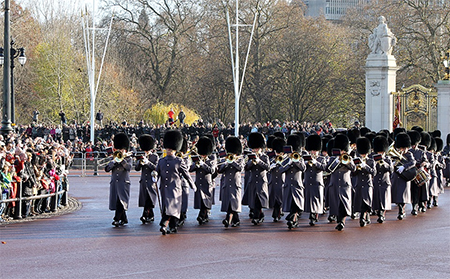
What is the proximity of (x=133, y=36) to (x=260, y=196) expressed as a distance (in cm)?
4215

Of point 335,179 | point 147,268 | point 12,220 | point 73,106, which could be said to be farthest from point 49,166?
point 73,106

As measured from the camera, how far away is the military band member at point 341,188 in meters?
13.5

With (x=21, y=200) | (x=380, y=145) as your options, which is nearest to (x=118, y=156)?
(x=21, y=200)

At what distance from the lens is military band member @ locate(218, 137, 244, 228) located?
13.8m

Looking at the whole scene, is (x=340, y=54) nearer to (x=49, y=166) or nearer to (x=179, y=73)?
(x=179, y=73)

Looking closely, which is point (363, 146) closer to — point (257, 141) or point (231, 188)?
point (257, 141)

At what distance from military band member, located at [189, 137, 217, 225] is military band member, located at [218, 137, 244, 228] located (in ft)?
1.50

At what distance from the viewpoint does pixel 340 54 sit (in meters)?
46.7

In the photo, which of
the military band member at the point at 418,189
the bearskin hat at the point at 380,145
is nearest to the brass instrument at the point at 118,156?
the bearskin hat at the point at 380,145

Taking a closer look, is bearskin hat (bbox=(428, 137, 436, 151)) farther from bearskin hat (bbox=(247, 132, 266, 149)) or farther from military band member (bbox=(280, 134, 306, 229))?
military band member (bbox=(280, 134, 306, 229))

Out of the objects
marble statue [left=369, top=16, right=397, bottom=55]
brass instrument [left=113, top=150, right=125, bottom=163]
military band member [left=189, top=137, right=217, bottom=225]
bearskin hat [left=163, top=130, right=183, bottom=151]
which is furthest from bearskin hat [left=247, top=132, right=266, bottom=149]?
marble statue [left=369, top=16, right=397, bottom=55]

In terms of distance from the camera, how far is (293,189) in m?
13.8

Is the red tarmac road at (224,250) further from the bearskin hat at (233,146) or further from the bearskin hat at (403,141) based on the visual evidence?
the bearskin hat at (403,141)

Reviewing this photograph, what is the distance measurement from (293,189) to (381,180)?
2039mm
